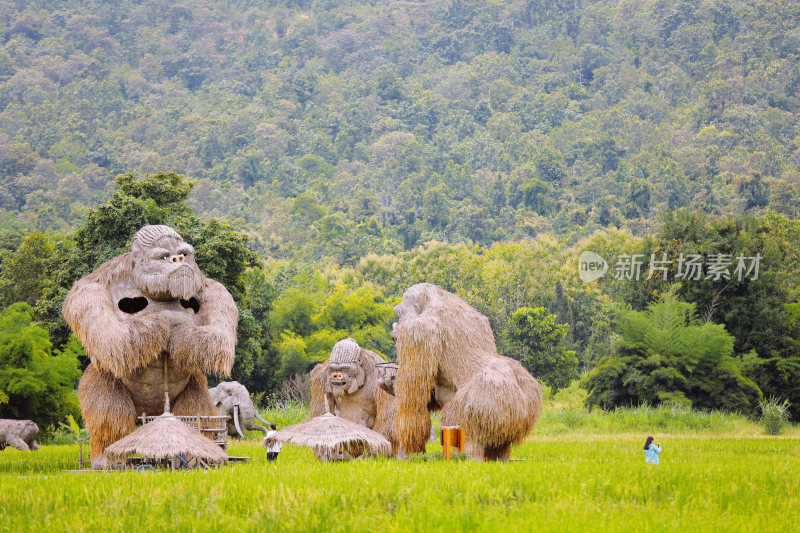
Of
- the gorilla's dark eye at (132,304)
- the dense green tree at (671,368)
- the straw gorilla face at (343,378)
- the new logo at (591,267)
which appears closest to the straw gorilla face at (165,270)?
the gorilla's dark eye at (132,304)

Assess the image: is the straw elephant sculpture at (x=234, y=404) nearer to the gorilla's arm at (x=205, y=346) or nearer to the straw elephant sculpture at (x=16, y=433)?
the straw elephant sculpture at (x=16, y=433)

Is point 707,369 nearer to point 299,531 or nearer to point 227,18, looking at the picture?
point 299,531

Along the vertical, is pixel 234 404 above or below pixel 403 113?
below

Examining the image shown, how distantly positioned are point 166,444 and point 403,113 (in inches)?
3667

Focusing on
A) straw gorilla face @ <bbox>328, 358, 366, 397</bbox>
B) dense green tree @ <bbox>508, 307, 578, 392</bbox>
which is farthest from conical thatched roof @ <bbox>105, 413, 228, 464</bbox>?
dense green tree @ <bbox>508, 307, 578, 392</bbox>

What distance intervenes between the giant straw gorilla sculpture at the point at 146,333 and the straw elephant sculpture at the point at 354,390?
1.94m

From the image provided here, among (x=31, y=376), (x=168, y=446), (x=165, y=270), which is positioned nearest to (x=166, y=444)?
(x=168, y=446)

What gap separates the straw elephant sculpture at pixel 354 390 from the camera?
14102mm

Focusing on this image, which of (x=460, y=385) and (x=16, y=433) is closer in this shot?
(x=460, y=385)

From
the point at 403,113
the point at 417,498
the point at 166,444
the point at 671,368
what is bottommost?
the point at 417,498

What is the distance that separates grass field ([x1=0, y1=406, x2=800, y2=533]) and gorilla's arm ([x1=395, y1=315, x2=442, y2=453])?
999mm

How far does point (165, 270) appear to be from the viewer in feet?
41.0

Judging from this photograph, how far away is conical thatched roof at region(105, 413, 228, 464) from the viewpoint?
1084 centimetres

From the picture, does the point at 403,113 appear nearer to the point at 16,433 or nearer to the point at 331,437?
the point at 16,433
